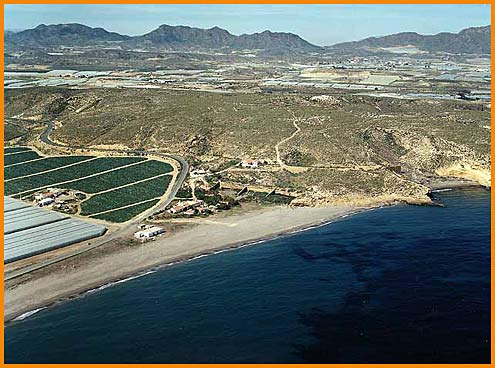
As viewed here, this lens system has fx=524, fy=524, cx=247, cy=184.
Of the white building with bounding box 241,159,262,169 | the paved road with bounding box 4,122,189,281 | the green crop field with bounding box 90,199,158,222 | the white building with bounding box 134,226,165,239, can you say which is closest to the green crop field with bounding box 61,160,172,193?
the paved road with bounding box 4,122,189,281

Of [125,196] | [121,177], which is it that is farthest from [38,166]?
[125,196]

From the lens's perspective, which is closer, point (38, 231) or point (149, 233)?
point (38, 231)

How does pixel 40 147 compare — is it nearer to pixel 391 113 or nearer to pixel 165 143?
pixel 165 143

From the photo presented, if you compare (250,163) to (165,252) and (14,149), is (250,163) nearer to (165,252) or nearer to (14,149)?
(165,252)

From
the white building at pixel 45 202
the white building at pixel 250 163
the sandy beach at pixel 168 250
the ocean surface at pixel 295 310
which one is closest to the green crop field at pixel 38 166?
the white building at pixel 45 202

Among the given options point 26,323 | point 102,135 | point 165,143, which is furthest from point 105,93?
point 26,323

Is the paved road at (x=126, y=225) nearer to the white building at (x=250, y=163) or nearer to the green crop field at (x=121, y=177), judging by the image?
the green crop field at (x=121, y=177)
